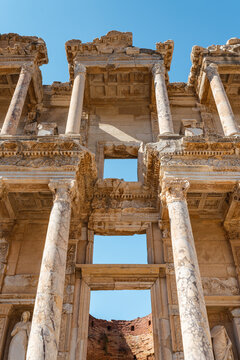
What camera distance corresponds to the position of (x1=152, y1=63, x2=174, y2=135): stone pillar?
12.5 meters

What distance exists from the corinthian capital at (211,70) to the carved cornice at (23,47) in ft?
25.8

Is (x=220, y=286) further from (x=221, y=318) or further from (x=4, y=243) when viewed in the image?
(x=4, y=243)

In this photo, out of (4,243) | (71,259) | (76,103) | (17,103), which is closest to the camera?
(71,259)

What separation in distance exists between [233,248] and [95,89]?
34.3 ft

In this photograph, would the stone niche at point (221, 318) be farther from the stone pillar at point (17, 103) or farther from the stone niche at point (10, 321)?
the stone pillar at point (17, 103)

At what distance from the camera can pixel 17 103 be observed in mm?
13305

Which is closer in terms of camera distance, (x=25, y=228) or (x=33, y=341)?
(x=33, y=341)

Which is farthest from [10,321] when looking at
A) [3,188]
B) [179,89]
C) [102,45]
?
[179,89]

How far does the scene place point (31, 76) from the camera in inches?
589

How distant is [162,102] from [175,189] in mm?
4848

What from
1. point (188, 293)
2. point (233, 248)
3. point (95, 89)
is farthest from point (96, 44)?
point (188, 293)

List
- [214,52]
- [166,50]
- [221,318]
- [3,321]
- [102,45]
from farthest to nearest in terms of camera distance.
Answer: [102,45] → [166,50] → [214,52] → [221,318] → [3,321]

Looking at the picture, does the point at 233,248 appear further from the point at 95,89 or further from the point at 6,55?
the point at 6,55

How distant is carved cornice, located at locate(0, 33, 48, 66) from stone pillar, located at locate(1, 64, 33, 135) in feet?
3.09
